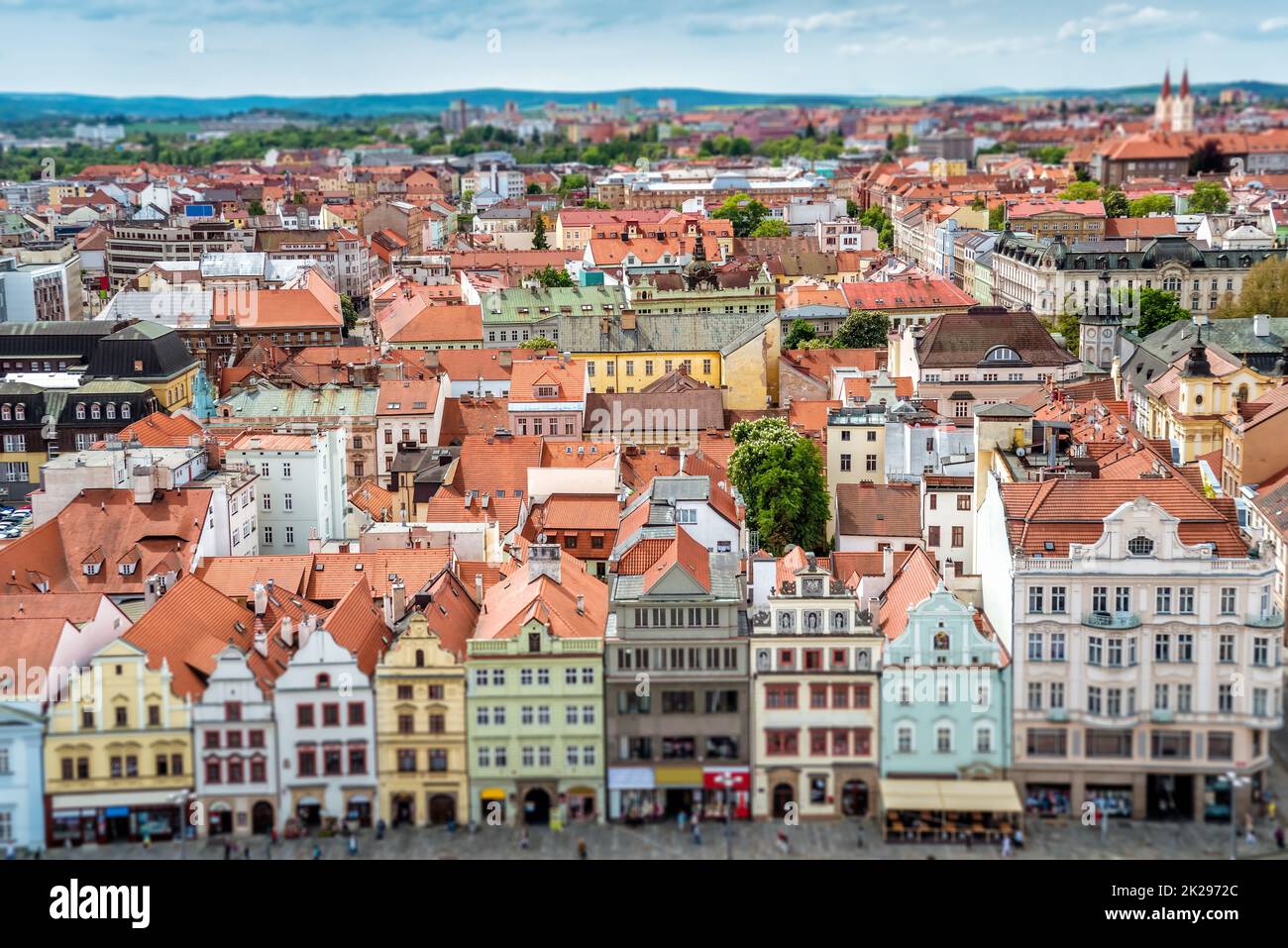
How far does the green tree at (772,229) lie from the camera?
623ft

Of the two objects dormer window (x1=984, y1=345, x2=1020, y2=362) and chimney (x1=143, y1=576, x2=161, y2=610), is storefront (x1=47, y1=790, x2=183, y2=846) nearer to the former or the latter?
chimney (x1=143, y1=576, x2=161, y2=610)

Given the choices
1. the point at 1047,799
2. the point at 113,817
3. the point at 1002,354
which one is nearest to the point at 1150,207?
the point at 1002,354

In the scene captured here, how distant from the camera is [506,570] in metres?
63.3

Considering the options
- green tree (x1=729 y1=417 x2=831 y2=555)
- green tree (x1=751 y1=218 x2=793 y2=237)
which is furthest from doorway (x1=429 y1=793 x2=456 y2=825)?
green tree (x1=751 y1=218 x2=793 y2=237)

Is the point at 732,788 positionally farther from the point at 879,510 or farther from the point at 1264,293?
the point at 1264,293

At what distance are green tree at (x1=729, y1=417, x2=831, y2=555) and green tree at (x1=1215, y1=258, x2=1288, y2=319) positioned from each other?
53706 millimetres

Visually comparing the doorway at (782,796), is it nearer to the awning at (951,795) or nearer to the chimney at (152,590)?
the awning at (951,795)

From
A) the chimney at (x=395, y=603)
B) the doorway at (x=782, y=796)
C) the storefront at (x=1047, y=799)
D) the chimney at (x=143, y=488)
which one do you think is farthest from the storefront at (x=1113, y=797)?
the chimney at (x=143, y=488)

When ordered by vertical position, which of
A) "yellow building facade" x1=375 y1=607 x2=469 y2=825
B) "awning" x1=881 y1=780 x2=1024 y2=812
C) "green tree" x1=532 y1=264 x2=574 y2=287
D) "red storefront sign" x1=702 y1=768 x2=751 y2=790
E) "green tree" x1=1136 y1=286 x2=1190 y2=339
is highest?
"green tree" x1=532 y1=264 x2=574 y2=287

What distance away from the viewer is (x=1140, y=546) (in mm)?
52719

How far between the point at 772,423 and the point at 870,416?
471cm

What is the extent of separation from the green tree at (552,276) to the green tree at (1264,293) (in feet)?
170

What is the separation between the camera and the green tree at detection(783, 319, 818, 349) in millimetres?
124000
